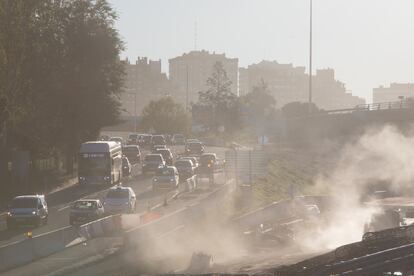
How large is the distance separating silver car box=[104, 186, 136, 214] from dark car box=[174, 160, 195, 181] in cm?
2658

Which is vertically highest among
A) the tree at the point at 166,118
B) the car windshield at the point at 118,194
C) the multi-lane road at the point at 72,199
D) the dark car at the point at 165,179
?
the tree at the point at 166,118

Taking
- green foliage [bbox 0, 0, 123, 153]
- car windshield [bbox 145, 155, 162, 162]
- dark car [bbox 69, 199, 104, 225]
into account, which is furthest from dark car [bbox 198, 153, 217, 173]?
dark car [bbox 69, 199, 104, 225]

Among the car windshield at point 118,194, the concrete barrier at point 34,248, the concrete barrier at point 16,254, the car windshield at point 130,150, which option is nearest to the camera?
the concrete barrier at point 16,254

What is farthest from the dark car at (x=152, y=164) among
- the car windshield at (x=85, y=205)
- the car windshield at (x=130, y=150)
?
the car windshield at (x=85, y=205)

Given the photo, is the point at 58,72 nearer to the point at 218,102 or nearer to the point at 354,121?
the point at 354,121

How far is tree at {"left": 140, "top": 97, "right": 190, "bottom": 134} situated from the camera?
17500 cm

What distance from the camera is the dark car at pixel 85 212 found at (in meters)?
46.2

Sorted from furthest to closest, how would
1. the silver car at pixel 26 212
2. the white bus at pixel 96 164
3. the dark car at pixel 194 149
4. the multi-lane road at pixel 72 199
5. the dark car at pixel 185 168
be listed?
the dark car at pixel 194 149 < the dark car at pixel 185 168 < the white bus at pixel 96 164 < the silver car at pixel 26 212 < the multi-lane road at pixel 72 199

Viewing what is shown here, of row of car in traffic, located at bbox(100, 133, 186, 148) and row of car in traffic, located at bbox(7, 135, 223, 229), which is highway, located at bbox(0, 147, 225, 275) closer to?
row of car in traffic, located at bbox(7, 135, 223, 229)

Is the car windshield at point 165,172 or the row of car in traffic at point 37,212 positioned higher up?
the car windshield at point 165,172

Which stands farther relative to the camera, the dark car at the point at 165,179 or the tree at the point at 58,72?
the tree at the point at 58,72

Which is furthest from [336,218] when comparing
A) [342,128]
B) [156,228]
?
[342,128]

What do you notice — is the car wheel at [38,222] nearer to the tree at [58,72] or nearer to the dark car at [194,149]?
the tree at [58,72]

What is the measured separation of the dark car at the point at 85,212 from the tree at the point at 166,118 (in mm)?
126753
